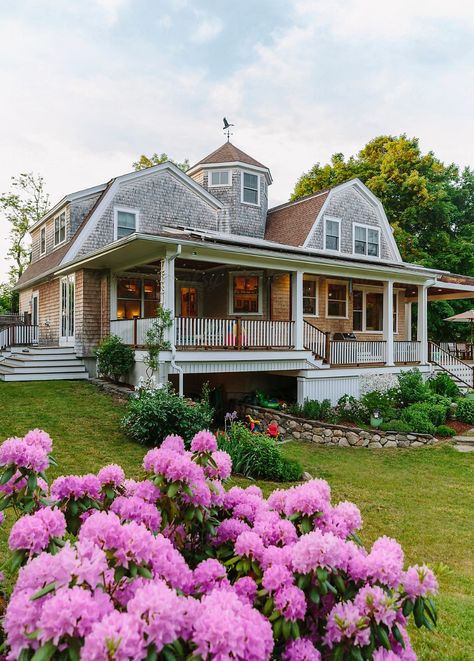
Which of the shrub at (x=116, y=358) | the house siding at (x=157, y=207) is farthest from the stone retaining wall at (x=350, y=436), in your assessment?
the house siding at (x=157, y=207)

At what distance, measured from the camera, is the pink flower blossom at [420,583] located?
1.76m

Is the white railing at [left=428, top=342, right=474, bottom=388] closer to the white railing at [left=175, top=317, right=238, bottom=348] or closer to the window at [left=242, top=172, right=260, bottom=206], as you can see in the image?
the white railing at [left=175, top=317, right=238, bottom=348]

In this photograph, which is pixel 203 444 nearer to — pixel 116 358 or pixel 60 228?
pixel 116 358

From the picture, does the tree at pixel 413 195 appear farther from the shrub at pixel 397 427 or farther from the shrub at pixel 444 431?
the shrub at pixel 397 427

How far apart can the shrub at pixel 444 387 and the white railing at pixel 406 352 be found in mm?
1095

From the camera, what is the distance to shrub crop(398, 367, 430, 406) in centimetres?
1334

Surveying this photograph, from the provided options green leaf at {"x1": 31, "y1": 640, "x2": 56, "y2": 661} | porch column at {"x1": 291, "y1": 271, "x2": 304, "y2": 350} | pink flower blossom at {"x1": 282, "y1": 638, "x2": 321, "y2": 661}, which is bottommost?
pink flower blossom at {"x1": 282, "y1": 638, "x2": 321, "y2": 661}

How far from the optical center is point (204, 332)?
1159 cm

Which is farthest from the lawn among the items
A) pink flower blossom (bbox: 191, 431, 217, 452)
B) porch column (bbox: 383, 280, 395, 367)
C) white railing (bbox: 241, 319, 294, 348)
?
porch column (bbox: 383, 280, 395, 367)

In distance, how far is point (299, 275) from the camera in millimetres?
13312

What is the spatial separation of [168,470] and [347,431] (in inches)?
379

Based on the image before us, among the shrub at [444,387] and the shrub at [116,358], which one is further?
the shrub at [444,387]

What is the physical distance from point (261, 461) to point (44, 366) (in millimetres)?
8746

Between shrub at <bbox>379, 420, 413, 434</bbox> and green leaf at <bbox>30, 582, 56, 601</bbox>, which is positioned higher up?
green leaf at <bbox>30, 582, 56, 601</bbox>
